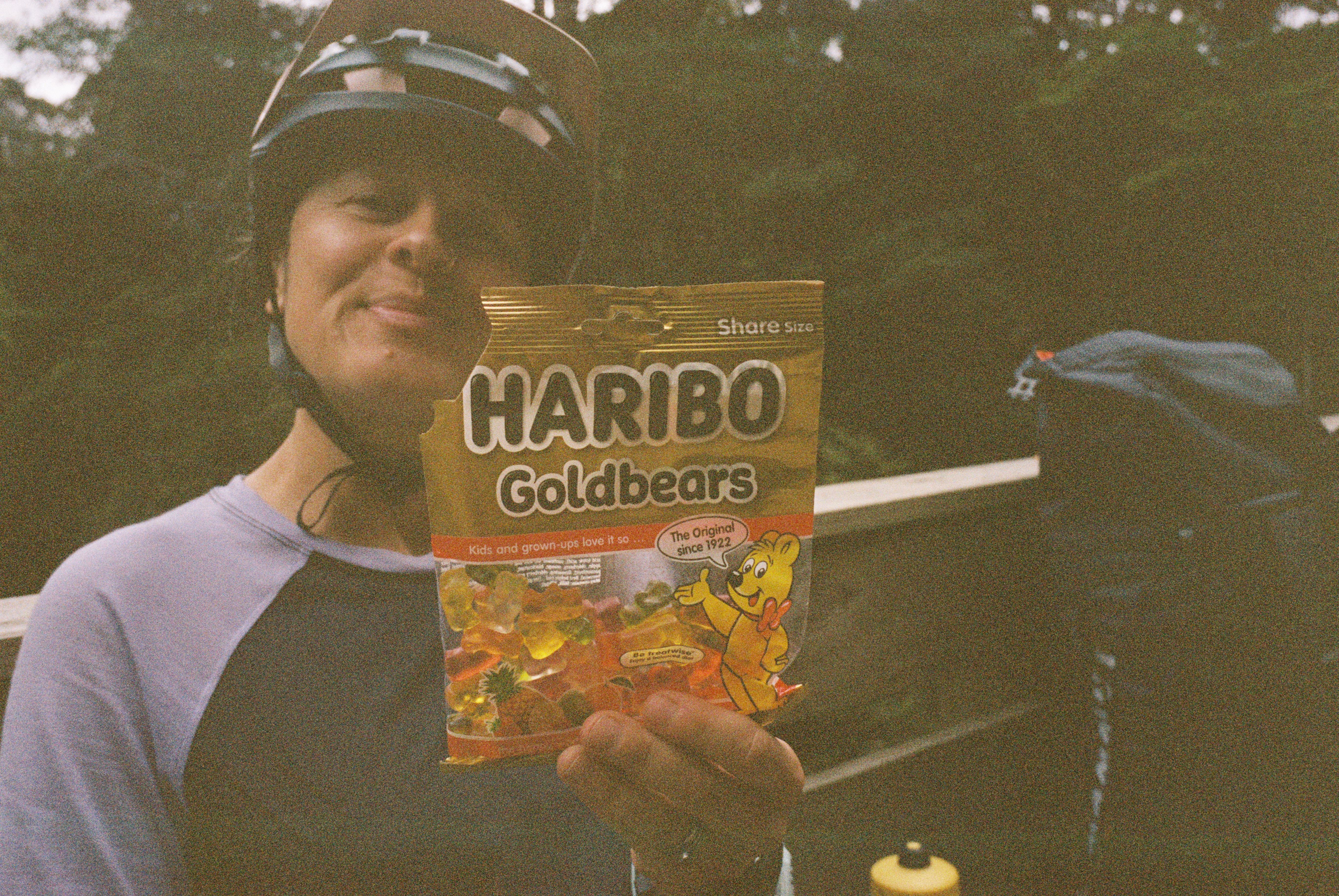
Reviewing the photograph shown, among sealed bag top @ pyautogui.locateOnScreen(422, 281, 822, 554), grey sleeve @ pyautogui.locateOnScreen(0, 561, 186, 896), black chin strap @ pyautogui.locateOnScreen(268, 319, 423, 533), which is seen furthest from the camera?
black chin strap @ pyautogui.locateOnScreen(268, 319, 423, 533)

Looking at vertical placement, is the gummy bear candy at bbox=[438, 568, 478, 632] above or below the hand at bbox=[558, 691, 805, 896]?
above

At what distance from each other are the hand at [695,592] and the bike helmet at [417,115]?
0.43 meters

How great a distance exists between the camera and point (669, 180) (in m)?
2.28

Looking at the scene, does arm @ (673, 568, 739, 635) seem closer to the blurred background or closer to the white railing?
the blurred background

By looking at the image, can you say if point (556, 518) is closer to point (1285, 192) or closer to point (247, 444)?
point (247, 444)

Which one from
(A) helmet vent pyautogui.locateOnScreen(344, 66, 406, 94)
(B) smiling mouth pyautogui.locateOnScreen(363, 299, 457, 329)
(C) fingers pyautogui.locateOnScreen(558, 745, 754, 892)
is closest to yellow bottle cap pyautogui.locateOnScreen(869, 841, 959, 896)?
(C) fingers pyautogui.locateOnScreen(558, 745, 754, 892)

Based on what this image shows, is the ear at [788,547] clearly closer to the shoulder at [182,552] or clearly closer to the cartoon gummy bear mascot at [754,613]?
the cartoon gummy bear mascot at [754,613]

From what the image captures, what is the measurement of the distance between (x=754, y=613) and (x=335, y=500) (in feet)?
1.72

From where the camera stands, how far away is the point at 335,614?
2.92ft

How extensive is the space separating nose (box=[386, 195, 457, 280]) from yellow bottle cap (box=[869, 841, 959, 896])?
1068 millimetres

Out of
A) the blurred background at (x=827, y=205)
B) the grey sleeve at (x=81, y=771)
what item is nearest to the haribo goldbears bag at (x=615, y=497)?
the grey sleeve at (x=81, y=771)

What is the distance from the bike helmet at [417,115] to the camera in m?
0.86

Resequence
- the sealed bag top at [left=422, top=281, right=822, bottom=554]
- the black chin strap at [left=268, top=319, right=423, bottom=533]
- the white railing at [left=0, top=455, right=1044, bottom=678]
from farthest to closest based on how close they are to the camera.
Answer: the white railing at [left=0, top=455, right=1044, bottom=678], the black chin strap at [left=268, top=319, right=423, bottom=533], the sealed bag top at [left=422, top=281, right=822, bottom=554]

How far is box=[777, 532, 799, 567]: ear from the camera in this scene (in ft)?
2.09
